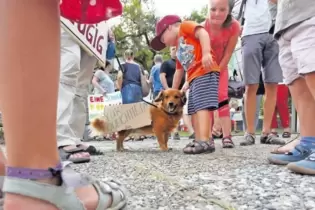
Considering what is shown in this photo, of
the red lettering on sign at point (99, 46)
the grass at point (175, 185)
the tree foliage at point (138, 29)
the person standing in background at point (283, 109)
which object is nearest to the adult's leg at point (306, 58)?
the grass at point (175, 185)

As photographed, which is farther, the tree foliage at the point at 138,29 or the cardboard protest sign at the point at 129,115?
the tree foliage at the point at 138,29

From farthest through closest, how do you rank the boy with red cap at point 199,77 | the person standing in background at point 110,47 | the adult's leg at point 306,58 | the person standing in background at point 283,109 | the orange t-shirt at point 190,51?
the person standing in background at point 283,109 < the person standing in background at point 110,47 < the orange t-shirt at point 190,51 < the boy with red cap at point 199,77 < the adult's leg at point 306,58

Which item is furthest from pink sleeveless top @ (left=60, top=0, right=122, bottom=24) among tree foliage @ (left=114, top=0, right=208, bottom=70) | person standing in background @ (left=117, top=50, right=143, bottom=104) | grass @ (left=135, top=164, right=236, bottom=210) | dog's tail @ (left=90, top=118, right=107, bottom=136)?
tree foliage @ (left=114, top=0, right=208, bottom=70)

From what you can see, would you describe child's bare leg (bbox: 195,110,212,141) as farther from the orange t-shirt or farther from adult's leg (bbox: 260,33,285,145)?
adult's leg (bbox: 260,33,285,145)

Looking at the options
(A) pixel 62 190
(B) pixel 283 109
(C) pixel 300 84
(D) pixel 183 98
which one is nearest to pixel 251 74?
(D) pixel 183 98

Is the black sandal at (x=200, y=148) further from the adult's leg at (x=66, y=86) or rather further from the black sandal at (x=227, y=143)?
the adult's leg at (x=66, y=86)

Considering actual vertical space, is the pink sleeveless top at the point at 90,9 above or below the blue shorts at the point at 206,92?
above

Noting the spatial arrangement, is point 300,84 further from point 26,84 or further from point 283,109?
point 283,109

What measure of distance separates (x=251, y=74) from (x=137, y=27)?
2735 centimetres

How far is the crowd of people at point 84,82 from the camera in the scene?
940mm

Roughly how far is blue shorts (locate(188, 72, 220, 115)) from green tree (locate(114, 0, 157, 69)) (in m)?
26.3

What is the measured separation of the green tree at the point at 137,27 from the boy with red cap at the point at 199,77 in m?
26.1

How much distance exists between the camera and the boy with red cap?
3279 mm

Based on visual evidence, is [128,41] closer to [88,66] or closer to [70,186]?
[88,66]
